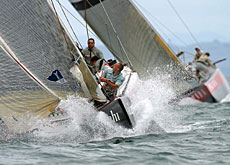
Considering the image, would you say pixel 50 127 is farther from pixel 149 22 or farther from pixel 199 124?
pixel 149 22

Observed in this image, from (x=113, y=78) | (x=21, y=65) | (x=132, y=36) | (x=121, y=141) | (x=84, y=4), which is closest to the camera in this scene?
(x=121, y=141)

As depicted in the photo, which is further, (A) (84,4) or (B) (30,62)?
(A) (84,4)

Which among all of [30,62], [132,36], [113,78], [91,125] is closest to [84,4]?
[132,36]

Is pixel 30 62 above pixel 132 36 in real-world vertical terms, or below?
below

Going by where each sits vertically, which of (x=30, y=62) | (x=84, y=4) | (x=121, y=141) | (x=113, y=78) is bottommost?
(x=121, y=141)

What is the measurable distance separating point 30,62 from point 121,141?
1.52 meters

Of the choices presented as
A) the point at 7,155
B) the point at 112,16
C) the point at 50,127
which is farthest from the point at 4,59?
the point at 112,16

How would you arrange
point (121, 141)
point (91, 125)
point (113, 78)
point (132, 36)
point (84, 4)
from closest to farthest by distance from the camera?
point (121, 141)
point (91, 125)
point (113, 78)
point (84, 4)
point (132, 36)

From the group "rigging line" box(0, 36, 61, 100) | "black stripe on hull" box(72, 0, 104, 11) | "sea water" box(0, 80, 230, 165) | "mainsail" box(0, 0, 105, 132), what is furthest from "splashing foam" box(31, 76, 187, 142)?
"black stripe on hull" box(72, 0, 104, 11)

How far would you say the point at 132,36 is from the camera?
10812 mm

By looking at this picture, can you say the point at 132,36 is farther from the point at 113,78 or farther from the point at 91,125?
the point at 91,125

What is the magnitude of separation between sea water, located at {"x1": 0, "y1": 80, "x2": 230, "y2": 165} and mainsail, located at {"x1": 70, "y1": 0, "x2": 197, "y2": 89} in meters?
3.96

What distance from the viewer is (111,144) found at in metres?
4.93

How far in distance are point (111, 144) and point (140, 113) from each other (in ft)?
3.94
